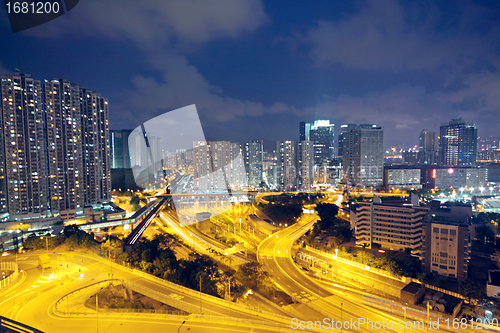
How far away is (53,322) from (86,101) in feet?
42.6

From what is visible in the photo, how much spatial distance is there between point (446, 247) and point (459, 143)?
30.6 m

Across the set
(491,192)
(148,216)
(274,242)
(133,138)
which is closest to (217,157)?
(133,138)

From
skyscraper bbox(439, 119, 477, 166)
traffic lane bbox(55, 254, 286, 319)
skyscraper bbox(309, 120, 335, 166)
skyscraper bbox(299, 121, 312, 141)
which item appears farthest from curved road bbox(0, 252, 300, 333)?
skyscraper bbox(299, 121, 312, 141)

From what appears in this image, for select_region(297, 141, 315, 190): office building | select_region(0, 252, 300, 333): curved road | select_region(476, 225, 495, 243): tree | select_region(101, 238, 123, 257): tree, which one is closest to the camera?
select_region(0, 252, 300, 333): curved road

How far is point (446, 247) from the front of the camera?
7418 mm

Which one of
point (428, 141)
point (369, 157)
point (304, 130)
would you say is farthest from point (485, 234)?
point (304, 130)

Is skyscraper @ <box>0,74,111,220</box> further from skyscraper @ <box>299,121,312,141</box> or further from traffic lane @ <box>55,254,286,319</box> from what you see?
skyscraper @ <box>299,121,312,141</box>

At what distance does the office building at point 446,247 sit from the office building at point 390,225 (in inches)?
54.6

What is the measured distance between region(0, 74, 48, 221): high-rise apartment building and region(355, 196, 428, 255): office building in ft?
44.8

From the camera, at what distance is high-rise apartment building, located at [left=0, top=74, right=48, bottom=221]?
1112cm

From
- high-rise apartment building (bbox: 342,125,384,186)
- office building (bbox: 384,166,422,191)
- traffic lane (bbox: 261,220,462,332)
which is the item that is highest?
high-rise apartment building (bbox: 342,125,384,186)

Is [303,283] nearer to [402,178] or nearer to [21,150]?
[21,150]

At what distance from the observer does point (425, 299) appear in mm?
6508

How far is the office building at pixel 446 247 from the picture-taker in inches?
284
